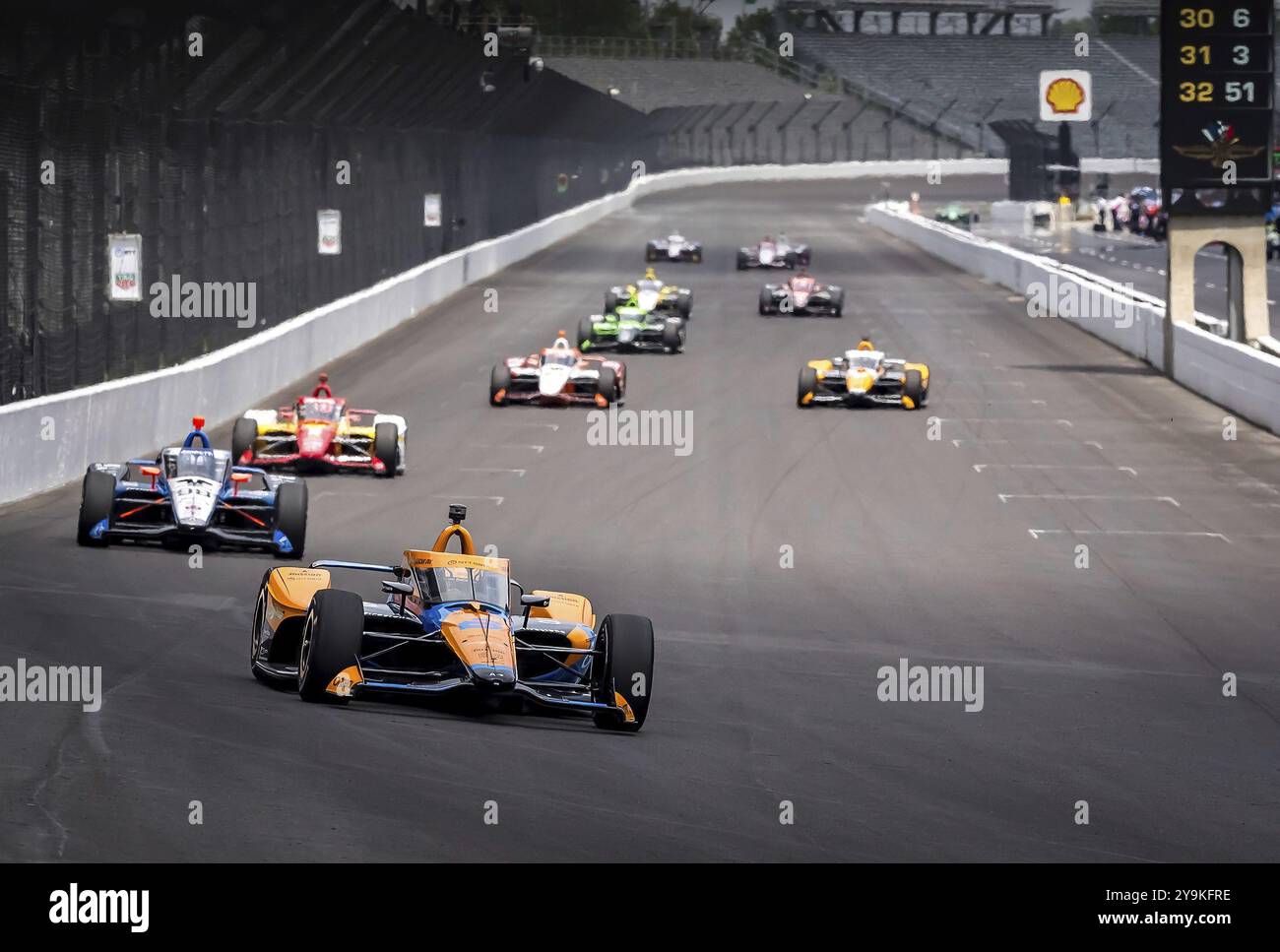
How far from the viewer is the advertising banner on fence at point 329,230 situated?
36906 millimetres

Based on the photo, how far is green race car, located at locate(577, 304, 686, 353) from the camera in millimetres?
37531

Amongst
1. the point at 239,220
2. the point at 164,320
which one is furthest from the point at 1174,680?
the point at 239,220

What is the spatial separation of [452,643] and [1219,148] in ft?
79.1

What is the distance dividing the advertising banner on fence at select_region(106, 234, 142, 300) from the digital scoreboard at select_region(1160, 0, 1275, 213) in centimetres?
1550

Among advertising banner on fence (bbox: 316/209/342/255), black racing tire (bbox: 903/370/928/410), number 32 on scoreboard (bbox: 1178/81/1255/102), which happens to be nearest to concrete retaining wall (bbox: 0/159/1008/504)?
advertising banner on fence (bbox: 316/209/342/255)

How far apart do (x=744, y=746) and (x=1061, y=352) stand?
2851cm

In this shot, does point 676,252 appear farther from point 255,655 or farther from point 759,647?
point 255,655

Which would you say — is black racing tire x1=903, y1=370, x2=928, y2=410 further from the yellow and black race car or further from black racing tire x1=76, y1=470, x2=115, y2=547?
black racing tire x1=76, y1=470, x2=115, y2=547

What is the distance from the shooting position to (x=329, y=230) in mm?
37312

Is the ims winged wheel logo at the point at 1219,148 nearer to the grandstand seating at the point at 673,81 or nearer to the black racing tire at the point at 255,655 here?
the black racing tire at the point at 255,655

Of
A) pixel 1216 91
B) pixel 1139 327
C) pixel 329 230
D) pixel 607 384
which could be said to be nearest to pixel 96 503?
pixel 607 384

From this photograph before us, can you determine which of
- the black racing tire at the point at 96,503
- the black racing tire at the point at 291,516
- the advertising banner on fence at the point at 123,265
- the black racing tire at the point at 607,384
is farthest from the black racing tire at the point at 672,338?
the black racing tire at the point at 96,503

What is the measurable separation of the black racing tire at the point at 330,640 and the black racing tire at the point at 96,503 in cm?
628
